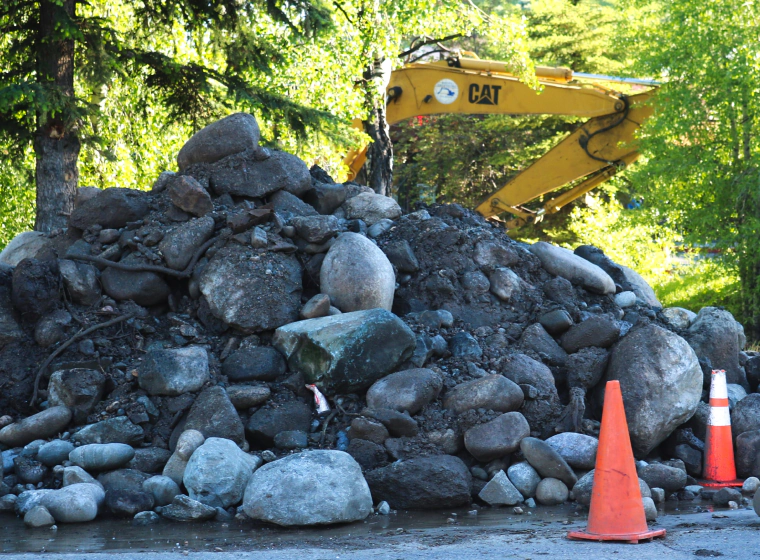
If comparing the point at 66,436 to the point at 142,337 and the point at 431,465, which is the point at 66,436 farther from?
the point at 431,465

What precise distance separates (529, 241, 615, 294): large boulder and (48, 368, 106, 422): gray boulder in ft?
14.8

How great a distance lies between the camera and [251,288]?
24.7 ft

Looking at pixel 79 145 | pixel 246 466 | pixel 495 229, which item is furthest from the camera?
pixel 79 145

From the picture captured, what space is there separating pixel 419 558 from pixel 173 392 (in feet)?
10.4

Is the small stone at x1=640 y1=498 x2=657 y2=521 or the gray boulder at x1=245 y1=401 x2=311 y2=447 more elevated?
the gray boulder at x1=245 y1=401 x2=311 y2=447

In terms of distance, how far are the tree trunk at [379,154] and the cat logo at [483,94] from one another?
1838mm

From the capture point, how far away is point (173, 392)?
22.4 ft

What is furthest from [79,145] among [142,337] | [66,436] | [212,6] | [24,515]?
[24,515]

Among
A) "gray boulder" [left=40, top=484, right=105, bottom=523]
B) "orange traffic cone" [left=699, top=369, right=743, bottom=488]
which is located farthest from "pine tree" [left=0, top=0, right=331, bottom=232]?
"orange traffic cone" [left=699, top=369, right=743, bottom=488]

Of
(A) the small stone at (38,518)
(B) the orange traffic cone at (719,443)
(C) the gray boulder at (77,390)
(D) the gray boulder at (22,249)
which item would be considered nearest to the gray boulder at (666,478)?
(B) the orange traffic cone at (719,443)

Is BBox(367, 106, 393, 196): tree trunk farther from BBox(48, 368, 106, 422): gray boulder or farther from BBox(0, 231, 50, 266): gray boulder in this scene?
BBox(48, 368, 106, 422): gray boulder

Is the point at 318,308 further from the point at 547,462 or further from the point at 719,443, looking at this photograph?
the point at 719,443

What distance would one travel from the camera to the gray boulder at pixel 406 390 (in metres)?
6.68

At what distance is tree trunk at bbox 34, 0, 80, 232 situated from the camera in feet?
35.6
